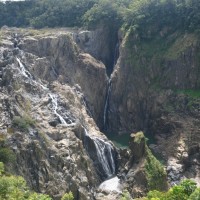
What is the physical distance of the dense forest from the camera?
7131 centimetres

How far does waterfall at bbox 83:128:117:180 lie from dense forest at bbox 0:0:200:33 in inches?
1093

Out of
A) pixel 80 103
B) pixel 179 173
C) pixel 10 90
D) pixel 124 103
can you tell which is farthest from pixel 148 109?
pixel 10 90

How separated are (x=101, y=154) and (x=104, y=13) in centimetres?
3593

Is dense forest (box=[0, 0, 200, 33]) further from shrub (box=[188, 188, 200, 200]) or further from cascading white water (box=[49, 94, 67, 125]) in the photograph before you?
shrub (box=[188, 188, 200, 200])

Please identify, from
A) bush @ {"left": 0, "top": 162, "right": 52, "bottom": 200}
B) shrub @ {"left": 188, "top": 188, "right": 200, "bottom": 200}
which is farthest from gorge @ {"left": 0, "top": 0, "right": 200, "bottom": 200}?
shrub @ {"left": 188, "top": 188, "right": 200, "bottom": 200}

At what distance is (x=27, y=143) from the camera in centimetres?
3984

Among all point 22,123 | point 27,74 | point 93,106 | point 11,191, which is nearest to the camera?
point 11,191

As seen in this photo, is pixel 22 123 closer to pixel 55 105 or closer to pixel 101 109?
pixel 55 105

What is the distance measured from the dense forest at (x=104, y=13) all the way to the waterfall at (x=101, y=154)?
27.8 m

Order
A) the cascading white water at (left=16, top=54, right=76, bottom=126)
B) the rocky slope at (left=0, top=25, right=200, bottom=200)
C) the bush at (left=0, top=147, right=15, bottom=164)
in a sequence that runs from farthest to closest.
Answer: the cascading white water at (left=16, top=54, right=76, bottom=126)
the rocky slope at (left=0, top=25, right=200, bottom=200)
the bush at (left=0, top=147, right=15, bottom=164)

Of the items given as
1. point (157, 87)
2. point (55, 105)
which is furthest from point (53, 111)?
point (157, 87)

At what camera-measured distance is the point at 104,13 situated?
254 feet

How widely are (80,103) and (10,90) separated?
14.9 metres

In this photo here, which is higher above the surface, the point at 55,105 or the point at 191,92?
the point at 55,105
